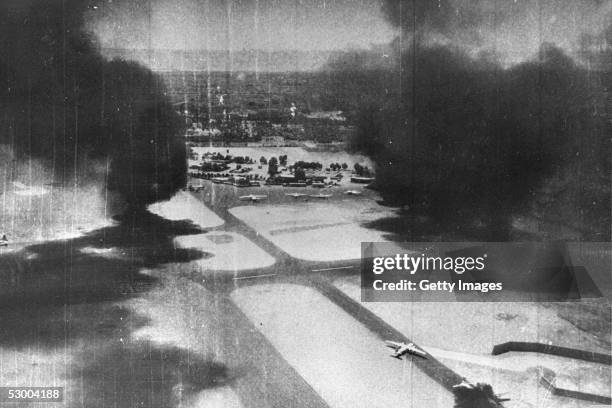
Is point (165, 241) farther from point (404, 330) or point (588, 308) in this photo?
point (588, 308)

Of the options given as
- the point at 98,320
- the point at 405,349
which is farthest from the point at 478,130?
the point at 98,320

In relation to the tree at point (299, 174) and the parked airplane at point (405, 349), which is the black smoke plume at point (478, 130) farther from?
the parked airplane at point (405, 349)

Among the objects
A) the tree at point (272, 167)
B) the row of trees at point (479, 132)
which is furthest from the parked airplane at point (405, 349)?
the tree at point (272, 167)

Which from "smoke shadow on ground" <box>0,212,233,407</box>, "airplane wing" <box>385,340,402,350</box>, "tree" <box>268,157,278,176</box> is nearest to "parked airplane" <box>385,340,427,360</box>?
"airplane wing" <box>385,340,402,350</box>

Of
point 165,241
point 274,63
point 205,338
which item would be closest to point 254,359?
point 205,338
